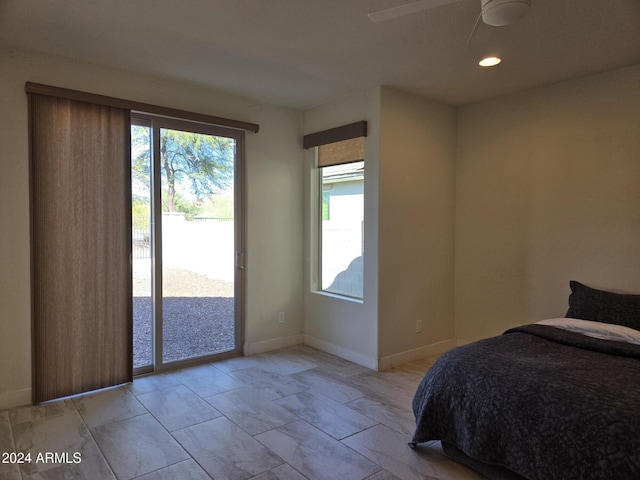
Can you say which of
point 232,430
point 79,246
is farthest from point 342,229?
point 79,246

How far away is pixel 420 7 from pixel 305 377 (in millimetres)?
2960

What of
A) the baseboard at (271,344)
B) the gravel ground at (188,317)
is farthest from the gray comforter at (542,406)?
the gravel ground at (188,317)

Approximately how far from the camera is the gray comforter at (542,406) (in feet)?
5.86

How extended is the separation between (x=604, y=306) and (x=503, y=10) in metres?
2.41

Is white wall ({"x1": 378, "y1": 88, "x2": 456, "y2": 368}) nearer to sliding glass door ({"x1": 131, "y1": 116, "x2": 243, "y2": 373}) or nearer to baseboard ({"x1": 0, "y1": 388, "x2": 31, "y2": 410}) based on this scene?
sliding glass door ({"x1": 131, "y1": 116, "x2": 243, "y2": 373})

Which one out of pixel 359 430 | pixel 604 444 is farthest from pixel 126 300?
pixel 604 444

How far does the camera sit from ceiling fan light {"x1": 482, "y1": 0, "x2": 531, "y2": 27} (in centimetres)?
167

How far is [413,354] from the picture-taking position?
413 cm

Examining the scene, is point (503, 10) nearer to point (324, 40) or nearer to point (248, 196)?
point (324, 40)

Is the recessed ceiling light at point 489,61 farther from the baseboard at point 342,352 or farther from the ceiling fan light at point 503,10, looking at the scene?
the baseboard at point 342,352

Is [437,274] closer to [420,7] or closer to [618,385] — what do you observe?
[618,385]

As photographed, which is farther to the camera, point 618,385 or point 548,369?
point 548,369

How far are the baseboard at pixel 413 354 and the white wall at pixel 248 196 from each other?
1.18m

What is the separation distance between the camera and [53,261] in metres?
3.15
